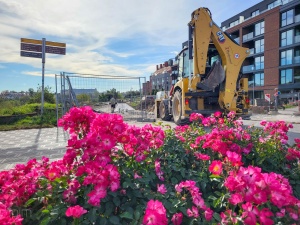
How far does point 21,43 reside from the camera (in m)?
10.9

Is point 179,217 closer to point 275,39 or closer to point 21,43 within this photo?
point 21,43

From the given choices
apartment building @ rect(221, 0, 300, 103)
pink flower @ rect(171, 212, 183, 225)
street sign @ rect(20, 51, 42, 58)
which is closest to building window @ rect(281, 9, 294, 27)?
apartment building @ rect(221, 0, 300, 103)

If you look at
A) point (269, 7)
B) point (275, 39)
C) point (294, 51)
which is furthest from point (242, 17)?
point (294, 51)

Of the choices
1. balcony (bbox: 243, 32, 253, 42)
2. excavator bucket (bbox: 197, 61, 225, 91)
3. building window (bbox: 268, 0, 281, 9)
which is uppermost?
→ building window (bbox: 268, 0, 281, 9)

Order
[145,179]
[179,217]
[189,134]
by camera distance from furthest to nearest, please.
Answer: [189,134], [145,179], [179,217]

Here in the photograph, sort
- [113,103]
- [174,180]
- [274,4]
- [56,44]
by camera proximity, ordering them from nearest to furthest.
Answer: [174,180], [56,44], [113,103], [274,4]

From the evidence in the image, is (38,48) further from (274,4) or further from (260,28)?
(274,4)

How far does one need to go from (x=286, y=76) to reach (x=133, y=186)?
38.2m

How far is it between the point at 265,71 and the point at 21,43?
115 feet

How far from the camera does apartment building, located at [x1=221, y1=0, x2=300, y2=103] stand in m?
32.2

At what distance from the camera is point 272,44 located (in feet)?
115

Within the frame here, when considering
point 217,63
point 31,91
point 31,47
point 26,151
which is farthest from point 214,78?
point 31,91

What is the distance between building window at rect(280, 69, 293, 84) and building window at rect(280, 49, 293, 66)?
113 cm

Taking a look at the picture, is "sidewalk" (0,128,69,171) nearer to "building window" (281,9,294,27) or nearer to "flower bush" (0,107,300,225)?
"flower bush" (0,107,300,225)
